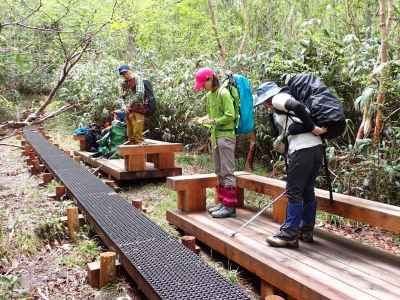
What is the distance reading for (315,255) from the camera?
352cm

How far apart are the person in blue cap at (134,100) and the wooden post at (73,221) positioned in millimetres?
2693

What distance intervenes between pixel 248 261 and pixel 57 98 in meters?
14.0

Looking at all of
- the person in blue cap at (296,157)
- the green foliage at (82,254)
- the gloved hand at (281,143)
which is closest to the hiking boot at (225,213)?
the person in blue cap at (296,157)

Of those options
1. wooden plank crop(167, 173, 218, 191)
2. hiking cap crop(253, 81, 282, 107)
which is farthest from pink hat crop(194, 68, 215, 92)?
wooden plank crop(167, 173, 218, 191)

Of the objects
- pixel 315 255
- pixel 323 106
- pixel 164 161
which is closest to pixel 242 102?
pixel 323 106

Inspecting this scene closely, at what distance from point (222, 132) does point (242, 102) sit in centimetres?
40

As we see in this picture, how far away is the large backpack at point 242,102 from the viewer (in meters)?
4.57

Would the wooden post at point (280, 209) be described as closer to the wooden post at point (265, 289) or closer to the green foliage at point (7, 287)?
the wooden post at point (265, 289)

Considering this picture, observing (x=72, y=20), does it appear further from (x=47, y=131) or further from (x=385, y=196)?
(x=47, y=131)

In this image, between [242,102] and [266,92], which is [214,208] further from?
[266,92]

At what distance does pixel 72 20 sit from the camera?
6840 millimetres

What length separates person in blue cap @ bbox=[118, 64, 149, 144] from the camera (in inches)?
265

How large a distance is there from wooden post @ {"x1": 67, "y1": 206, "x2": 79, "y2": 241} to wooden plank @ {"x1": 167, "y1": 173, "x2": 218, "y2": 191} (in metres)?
1.08

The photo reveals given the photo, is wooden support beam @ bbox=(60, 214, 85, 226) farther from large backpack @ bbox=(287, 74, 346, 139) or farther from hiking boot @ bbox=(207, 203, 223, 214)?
large backpack @ bbox=(287, 74, 346, 139)
